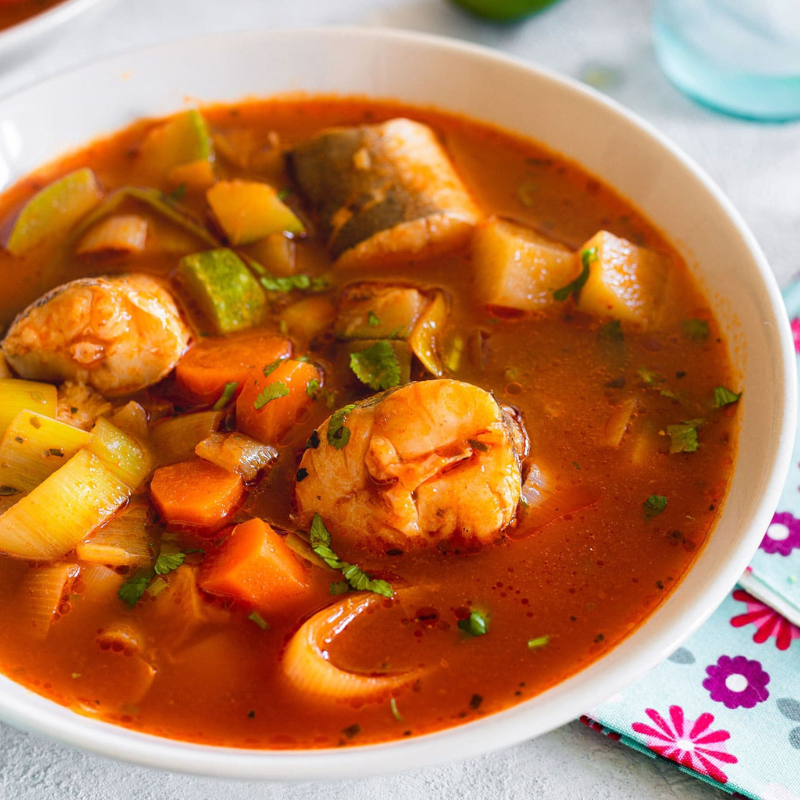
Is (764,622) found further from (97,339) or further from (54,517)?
(97,339)

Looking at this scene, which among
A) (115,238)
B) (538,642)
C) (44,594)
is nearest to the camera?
Answer: (538,642)

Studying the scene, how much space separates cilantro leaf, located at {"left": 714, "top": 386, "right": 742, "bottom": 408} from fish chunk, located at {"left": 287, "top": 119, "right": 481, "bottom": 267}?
3.35 feet

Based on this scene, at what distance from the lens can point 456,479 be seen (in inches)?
93.8

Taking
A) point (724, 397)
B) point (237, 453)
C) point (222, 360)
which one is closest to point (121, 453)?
point (237, 453)

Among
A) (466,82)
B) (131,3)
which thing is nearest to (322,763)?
(466,82)

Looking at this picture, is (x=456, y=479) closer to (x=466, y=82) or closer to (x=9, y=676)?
(x=9, y=676)

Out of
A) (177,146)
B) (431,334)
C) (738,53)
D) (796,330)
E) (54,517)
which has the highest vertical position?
(177,146)

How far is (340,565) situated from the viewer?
245 centimetres

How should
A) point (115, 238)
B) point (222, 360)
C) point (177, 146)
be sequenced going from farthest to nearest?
1. point (177, 146)
2. point (115, 238)
3. point (222, 360)

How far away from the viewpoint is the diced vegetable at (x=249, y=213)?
3.29 m

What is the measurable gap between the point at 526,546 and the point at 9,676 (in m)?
1.36

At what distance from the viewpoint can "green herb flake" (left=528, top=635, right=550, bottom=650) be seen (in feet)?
7.59

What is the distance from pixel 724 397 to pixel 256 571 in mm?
1467

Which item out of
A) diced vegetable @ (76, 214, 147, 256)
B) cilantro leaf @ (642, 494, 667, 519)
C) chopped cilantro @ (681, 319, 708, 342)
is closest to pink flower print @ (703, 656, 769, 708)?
cilantro leaf @ (642, 494, 667, 519)
